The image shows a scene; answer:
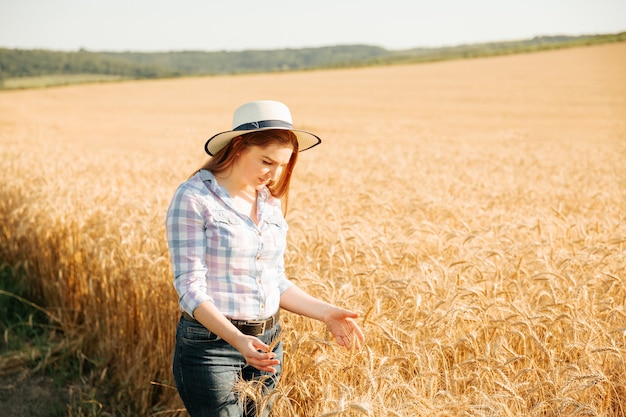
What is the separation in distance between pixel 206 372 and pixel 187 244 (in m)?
0.53

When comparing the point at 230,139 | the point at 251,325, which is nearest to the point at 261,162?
the point at 230,139

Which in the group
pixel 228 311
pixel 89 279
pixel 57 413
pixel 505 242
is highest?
pixel 228 311

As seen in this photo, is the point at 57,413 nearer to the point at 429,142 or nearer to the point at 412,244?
the point at 412,244

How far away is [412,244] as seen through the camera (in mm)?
4309

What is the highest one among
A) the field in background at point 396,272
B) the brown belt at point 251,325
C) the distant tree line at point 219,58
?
the distant tree line at point 219,58

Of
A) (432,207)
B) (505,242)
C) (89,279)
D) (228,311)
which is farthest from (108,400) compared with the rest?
(432,207)

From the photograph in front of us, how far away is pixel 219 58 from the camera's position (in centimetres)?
12575

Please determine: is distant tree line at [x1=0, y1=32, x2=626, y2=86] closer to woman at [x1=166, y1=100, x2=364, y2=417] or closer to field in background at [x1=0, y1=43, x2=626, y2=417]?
field in background at [x1=0, y1=43, x2=626, y2=417]

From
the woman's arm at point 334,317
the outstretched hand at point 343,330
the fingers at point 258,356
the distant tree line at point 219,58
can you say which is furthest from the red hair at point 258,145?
the distant tree line at point 219,58

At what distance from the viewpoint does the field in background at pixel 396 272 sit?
7.98ft

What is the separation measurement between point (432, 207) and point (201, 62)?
12193 cm

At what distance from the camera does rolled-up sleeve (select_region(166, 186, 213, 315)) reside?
86.2 inches

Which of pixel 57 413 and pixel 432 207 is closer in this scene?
pixel 57 413

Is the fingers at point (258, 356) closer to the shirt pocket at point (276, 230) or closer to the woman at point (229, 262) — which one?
the woman at point (229, 262)
